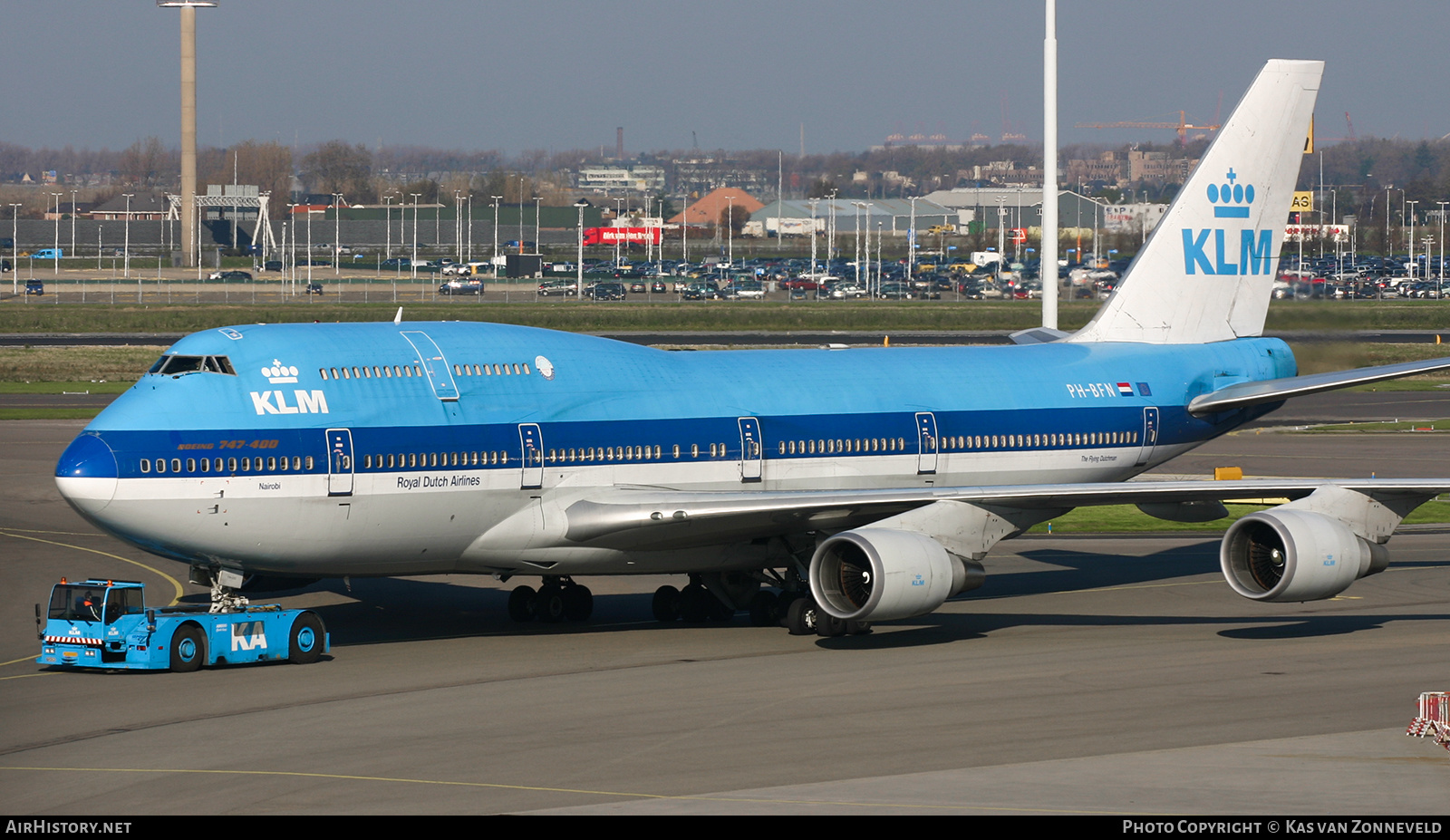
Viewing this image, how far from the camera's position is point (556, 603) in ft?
116

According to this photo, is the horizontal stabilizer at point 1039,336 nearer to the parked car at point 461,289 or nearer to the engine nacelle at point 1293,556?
the engine nacelle at point 1293,556

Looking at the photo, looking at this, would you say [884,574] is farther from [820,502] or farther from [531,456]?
[531,456]

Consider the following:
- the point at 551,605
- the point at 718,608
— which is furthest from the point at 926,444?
the point at 551,605

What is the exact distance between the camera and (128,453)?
2866cm

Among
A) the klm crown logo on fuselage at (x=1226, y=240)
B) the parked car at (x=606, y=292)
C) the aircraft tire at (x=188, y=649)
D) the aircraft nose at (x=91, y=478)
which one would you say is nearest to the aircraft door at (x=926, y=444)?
the klm crown logo on fuselage at (x=1226, y=240)

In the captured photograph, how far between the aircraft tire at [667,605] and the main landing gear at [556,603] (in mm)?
1440

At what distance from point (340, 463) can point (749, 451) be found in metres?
8.62

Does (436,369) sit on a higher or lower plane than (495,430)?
higher

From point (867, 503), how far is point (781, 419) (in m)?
4.18

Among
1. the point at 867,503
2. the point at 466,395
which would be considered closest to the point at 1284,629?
the point at 867,503

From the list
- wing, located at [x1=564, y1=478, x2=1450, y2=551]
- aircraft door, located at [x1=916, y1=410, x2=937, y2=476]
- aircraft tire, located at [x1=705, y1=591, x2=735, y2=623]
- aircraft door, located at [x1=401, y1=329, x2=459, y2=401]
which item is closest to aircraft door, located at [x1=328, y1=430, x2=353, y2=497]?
aircraft door, located at [x1=401, y1=329, x2=459, y2=401]

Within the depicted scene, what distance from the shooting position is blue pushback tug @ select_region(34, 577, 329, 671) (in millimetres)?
28906

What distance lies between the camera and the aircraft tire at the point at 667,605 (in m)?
35.7

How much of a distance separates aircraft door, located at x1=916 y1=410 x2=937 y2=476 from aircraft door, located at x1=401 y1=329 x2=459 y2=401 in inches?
417
